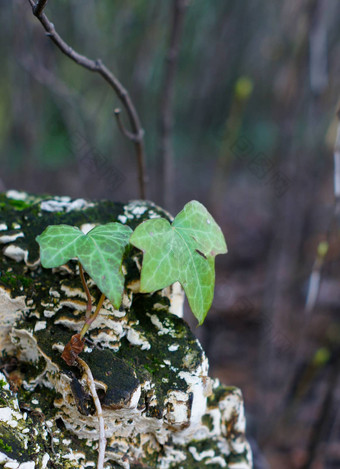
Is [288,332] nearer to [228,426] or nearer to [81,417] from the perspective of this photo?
[228,426]

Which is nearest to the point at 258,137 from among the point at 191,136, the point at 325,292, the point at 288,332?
the point at 191,136

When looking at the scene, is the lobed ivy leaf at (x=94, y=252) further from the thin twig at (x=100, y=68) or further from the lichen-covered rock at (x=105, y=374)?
the thin twig at (x=100, y=68)

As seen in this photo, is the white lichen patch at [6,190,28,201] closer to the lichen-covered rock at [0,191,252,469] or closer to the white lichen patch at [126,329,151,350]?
the lichen-covered rock at [0,191,252,469]

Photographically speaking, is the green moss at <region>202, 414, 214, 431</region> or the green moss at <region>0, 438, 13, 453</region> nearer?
the green moss at <region>0, 438, 13, 453</region>

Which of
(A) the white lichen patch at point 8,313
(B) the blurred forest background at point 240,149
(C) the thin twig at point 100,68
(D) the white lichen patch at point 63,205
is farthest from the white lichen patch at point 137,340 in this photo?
(B) the blurred forest background at point 240,149

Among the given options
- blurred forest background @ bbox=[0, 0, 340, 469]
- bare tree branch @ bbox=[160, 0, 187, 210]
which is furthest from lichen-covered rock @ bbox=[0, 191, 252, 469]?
blurred forest background @ bbox=[0, 0, 340, 469]

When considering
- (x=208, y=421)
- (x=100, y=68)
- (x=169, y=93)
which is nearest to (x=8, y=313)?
(x=208, y=421)

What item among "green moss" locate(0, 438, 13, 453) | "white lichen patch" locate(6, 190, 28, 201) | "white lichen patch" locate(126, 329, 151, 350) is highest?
"white lichen patch" locate(6, 190, 28, 201)
